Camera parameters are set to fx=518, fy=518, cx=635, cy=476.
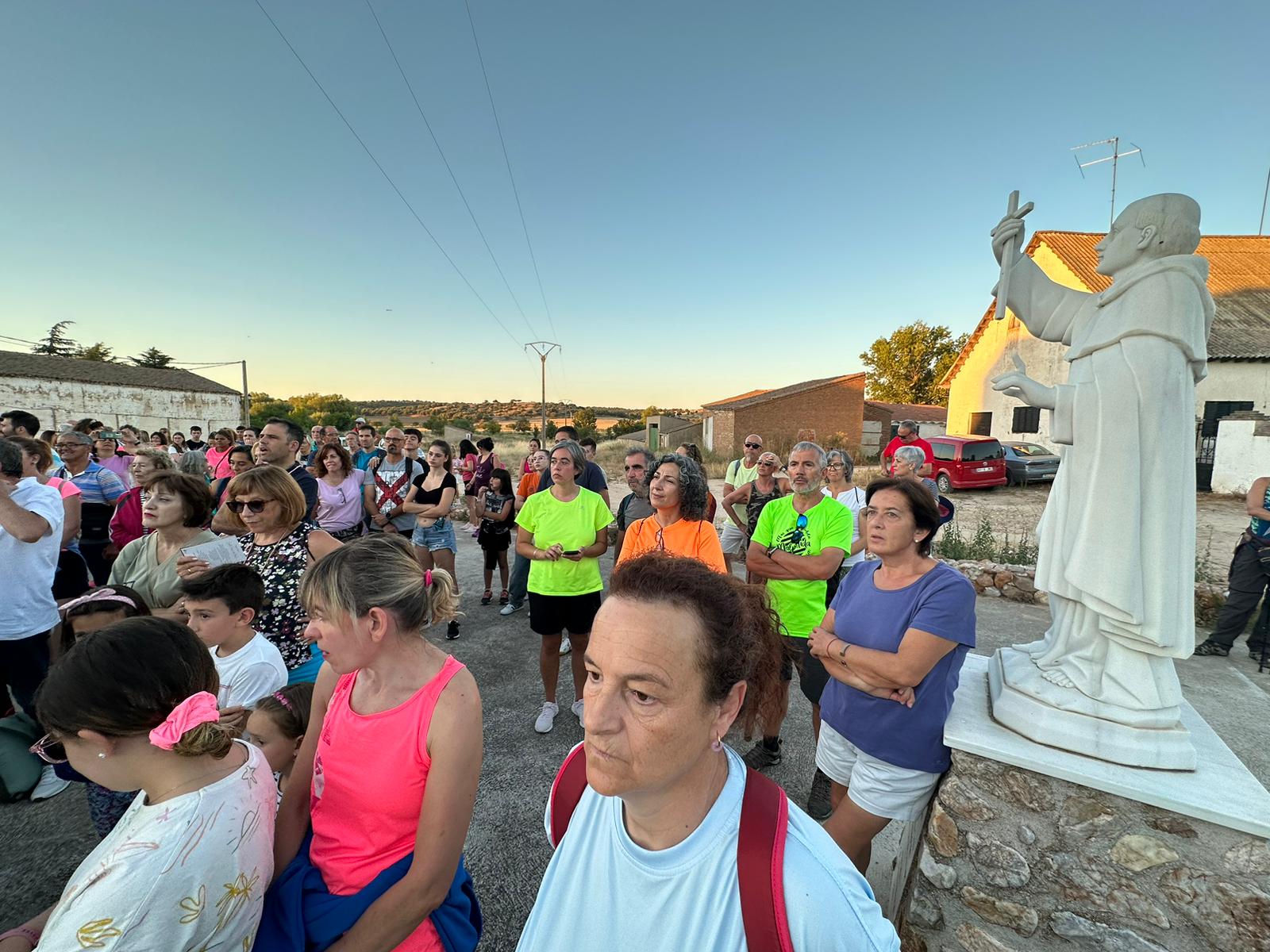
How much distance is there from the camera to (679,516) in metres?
3.30

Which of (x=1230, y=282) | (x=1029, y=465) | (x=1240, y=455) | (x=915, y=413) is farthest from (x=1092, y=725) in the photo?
(x=915, y=413)

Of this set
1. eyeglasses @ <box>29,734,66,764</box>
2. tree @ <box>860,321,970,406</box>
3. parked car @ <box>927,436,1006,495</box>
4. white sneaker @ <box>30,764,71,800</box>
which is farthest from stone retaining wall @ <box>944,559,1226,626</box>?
tree @ <box>860,321,970,406</box>

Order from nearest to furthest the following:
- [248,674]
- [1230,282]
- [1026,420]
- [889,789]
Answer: [889,789] → [248,674] → [1230,282] → [1026,420]

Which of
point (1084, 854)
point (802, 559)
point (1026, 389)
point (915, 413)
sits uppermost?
point (915, 413)

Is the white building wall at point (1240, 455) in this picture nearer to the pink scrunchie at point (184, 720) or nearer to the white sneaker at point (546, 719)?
the white sneaker at point (546, 719)

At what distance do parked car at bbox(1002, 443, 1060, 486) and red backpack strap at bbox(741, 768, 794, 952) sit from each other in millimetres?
17358

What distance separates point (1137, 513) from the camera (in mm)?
1802

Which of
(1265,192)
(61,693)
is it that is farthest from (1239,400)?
(61,693)

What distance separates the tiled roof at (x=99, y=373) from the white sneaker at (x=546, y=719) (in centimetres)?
3879

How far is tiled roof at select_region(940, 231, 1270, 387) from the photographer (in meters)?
14.8

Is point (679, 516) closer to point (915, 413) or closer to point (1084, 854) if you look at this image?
point (1084, 854)

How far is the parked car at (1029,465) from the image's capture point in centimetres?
1450

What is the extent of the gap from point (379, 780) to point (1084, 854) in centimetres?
223

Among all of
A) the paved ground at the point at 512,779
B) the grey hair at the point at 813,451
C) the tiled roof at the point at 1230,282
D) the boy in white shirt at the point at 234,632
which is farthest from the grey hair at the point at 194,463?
the tiled roof at the point at 1230,282
